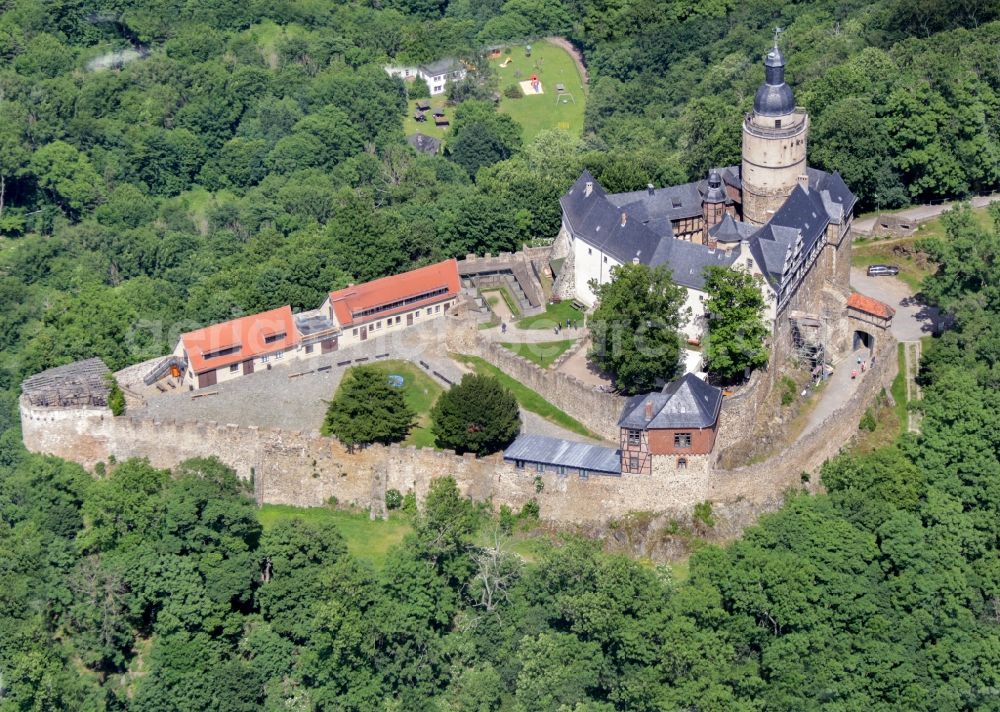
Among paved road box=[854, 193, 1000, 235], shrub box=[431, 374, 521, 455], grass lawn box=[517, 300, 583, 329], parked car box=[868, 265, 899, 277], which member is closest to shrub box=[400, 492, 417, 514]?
shrub box=[431, 374, 521, 455]

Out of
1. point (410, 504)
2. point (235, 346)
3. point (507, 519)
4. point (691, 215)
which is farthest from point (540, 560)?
point (691, 215)

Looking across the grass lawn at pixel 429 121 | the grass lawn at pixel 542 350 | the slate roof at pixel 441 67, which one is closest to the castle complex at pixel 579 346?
the grass lawn at pixel 542 350

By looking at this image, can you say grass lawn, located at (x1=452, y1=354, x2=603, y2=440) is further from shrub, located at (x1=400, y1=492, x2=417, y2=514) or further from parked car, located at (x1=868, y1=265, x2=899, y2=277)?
parked car, located at (x1=868, y1=265, x2=899, y2=277)

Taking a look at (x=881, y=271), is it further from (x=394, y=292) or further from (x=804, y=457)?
(x=394, y=292)

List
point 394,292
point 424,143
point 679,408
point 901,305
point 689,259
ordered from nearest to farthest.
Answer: point 679,408 < point 689,259 < point 394,292 < point 901,305 < point 424,143

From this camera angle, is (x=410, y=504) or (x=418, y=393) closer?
(x=410, y=504)

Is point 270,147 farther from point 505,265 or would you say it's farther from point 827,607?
point 827,607
